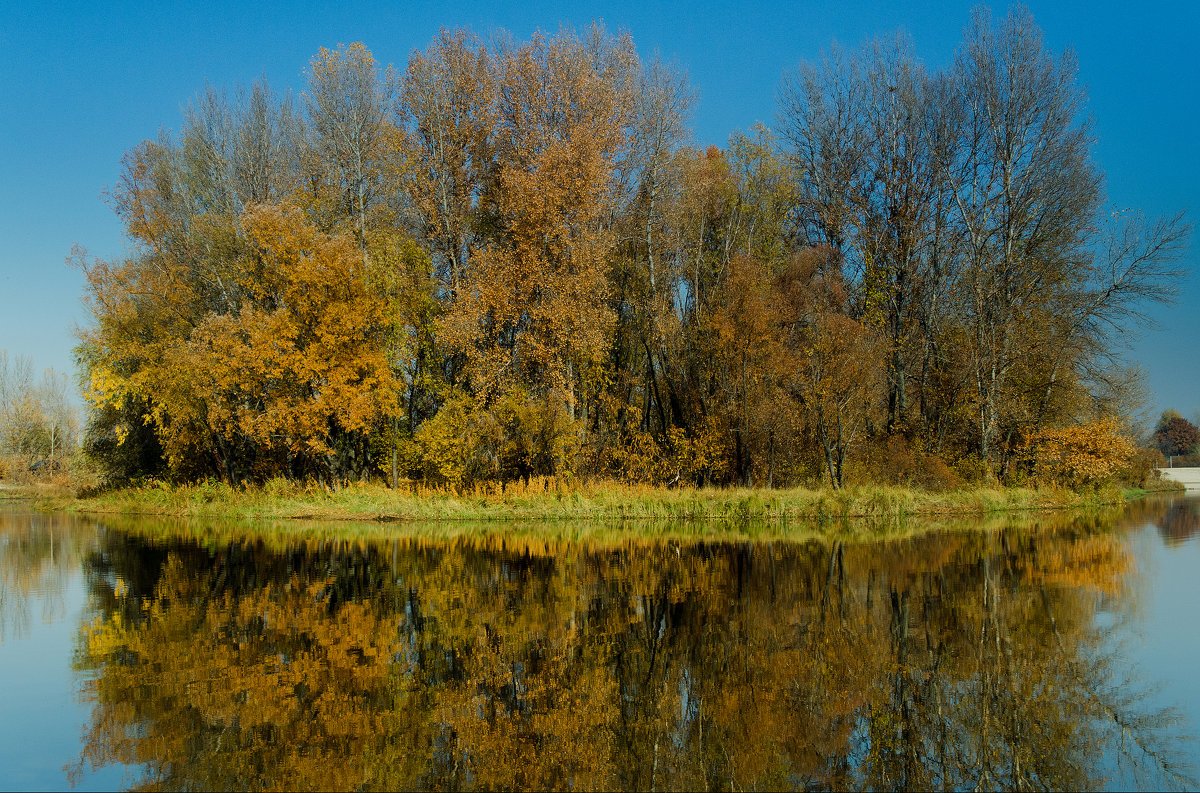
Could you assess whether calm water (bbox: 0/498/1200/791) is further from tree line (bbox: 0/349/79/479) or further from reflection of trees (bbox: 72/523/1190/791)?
tree line (bbox: 0/349/79/479)

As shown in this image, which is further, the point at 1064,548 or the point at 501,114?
the point at 501,114

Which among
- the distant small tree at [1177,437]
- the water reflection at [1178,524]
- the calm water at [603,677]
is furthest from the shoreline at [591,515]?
the distant small tree at [1177,437]

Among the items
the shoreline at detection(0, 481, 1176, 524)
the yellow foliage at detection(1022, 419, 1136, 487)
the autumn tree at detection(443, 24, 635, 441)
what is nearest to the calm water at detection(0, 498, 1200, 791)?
the shoreline at detection(0, 481, 1176, 524)

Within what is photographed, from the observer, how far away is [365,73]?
3231cm

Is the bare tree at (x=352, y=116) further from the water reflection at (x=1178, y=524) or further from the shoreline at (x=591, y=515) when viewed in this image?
the water reflection at (x=1178, y=524)

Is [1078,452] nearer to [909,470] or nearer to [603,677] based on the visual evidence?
[909,470]

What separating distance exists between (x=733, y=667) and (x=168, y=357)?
30.2 meters

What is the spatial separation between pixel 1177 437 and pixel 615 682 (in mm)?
111954

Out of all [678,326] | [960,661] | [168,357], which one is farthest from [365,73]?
[960,661]

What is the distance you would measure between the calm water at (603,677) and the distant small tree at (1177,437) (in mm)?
98606

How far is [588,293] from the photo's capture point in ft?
95.8

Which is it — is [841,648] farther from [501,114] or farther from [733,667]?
[501,114]

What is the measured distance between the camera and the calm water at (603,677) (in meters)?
5.38

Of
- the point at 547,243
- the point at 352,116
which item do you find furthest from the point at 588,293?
the point at 352,116
